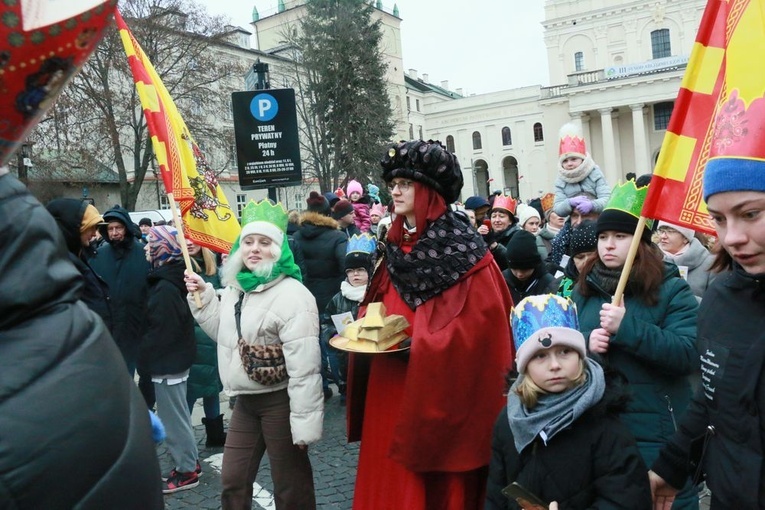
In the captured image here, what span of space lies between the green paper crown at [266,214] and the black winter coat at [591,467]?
86.7 inches

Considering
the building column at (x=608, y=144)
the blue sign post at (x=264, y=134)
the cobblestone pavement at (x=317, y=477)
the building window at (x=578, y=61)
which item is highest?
the building window at (x=578, y=61)

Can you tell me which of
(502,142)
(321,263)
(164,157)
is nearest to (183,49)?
(321,263)

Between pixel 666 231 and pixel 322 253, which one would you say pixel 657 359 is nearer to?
pixel 666 231

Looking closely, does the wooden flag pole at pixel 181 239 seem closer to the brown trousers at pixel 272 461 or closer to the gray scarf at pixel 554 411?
the brown trousers at pixel 272 461

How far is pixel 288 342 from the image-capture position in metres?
3.74

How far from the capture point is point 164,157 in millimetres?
4562

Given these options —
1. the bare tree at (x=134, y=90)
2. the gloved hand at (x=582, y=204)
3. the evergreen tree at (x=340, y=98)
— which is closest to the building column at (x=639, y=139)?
the evergreen tree at (x=340, y=98)

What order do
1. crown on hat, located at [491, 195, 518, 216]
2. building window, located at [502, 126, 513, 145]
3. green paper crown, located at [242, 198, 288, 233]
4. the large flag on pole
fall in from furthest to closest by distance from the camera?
building window, located at [502, 126, 513, 145]
crown on hat, located at [491, 195, 518, 216]
the large flag on pole
green paper crown, located at [242, 198, 288, 233]

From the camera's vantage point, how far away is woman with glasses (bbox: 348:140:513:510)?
10.6 ft

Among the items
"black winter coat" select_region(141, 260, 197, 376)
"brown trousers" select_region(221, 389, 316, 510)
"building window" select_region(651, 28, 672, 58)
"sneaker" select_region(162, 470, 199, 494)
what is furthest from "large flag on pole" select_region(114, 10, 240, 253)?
"building window" select_region(651, 28, 672, 58)

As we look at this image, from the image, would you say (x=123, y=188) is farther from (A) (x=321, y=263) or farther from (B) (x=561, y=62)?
(B) (x=561, y=62)

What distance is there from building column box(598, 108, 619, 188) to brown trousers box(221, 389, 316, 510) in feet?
181

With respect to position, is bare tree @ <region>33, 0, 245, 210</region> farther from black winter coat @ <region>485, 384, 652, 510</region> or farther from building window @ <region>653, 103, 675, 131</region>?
building window @ <region>653, 103, 675, 131</region>

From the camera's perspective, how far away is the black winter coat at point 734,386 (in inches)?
75.5
